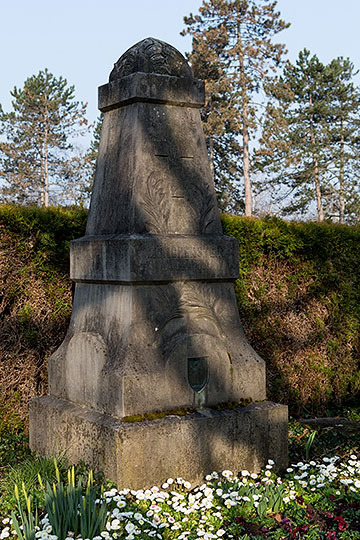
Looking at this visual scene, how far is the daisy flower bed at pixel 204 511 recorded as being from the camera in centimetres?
300

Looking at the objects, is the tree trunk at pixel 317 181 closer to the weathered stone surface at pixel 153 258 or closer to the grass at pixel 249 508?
the weathered stone surface at pixel 153 258

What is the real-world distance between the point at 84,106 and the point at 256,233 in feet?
65.3

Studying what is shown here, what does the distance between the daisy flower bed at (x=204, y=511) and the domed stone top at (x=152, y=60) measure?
2.53 metres

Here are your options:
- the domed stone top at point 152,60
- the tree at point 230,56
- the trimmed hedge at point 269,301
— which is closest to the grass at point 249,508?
the trimmed hedge at point 269,301

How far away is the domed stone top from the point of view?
411 centimetres

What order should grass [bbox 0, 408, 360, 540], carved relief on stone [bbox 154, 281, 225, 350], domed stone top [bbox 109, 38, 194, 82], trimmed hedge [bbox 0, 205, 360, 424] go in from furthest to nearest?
trimmed hedge [bbox 0, 205, 360, 424] → domed stone top [bbox 109, 38, 194, 82] → carved relief on stone [bbox 154, 281, 225, 350] → grass [bbox 0, 408, 360, 540]

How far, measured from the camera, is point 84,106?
24.7 meters

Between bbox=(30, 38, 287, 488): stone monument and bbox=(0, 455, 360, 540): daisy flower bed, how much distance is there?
7.4 inches

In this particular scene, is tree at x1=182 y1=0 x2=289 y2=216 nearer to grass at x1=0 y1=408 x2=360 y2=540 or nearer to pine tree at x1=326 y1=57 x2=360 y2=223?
pine tree at x1=326 y1=57 x2=360 y2=223

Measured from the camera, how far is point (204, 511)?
3.43 meters

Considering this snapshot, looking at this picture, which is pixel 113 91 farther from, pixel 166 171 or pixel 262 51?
pixel 262 51

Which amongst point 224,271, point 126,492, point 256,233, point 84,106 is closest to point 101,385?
point 126,492

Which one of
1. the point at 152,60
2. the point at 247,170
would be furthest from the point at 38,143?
the point at 152,60

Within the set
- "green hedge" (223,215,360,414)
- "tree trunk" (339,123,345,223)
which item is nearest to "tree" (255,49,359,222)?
"tree trunk" (339,123,345,223)
